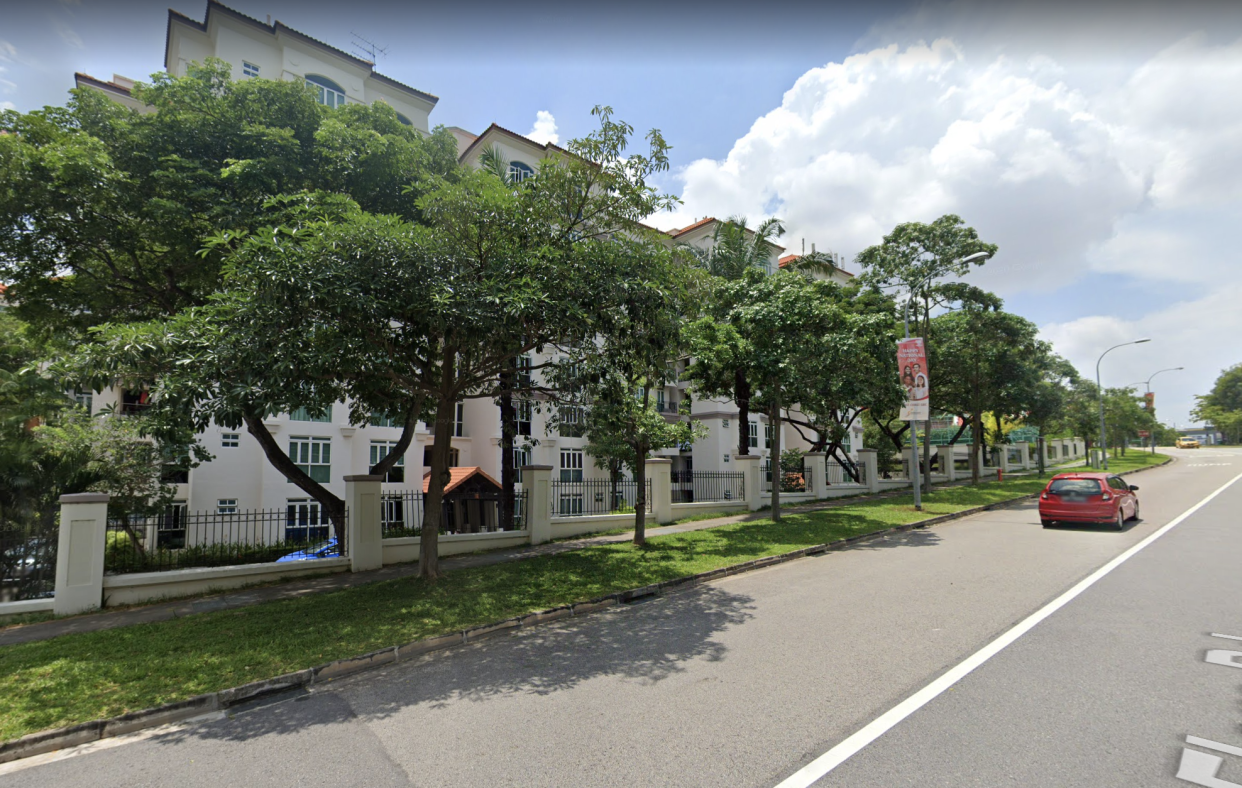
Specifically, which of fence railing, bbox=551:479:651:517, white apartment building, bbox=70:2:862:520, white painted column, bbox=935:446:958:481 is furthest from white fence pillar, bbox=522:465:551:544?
white painted column, bbox=935:446:958:481

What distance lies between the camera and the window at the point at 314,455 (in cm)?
2476

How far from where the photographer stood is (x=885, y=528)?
1619cm

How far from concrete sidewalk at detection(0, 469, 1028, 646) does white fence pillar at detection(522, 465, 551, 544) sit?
0.31m

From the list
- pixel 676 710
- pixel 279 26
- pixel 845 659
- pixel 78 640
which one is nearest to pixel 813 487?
pixel 845 659

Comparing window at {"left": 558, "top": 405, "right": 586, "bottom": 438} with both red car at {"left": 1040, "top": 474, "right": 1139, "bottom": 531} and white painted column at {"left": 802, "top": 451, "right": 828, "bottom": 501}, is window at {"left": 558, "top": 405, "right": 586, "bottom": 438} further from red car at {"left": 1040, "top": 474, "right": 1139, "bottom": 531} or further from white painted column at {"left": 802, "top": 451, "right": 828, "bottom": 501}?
white painted column at {"left": 802, "top": 451, "right": 828, "bottom": 501}

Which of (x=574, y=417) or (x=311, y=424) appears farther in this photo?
(x=311, y=424)

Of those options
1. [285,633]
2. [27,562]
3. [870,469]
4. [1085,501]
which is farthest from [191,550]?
[870,469]

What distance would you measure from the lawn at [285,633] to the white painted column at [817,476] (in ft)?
36.6

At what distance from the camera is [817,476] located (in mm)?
23984

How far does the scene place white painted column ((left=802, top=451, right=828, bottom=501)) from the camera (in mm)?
23797

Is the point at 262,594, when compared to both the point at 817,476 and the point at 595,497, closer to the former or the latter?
the point at 595,497

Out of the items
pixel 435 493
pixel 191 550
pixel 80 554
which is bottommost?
pixel 191 550

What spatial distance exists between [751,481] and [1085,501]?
→ 29.7 feet

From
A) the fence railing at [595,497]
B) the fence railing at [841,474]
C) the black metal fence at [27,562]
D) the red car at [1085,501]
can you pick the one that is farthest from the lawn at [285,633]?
the fence railing at [841,474]
